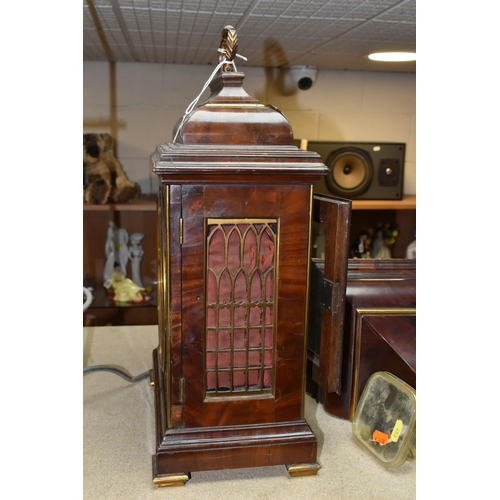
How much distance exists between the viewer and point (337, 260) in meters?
1.13

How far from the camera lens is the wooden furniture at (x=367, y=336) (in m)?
1.23

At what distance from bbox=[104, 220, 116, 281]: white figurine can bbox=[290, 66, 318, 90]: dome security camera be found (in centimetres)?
116

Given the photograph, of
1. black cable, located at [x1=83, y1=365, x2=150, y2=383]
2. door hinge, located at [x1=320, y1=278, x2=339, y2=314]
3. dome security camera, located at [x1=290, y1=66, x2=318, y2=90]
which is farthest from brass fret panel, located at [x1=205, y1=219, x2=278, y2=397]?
dome security camera, located at [x1=290, y1=66, x2=318, y2=90]

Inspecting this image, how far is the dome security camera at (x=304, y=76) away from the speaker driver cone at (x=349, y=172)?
383mm

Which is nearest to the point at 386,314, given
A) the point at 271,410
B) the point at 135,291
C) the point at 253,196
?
the point at 271,410

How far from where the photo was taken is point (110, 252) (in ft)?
9.04

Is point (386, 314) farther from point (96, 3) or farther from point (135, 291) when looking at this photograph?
point (135, 291)

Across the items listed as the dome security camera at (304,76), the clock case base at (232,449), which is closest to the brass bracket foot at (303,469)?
the clock case base at (232,449)

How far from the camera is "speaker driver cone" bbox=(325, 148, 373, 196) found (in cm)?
267

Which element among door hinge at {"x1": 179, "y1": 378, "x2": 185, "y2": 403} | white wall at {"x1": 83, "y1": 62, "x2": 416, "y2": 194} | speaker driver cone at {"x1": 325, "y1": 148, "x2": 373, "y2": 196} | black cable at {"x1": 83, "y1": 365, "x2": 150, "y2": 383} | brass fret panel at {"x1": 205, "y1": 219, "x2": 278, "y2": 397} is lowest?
black cable at {"x1": 83, "y1": 365, "x2": 150, "y2": 383}

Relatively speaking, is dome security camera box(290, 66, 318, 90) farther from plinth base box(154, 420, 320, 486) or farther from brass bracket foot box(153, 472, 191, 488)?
brass bracket foot box(153, 472, 191, 488)

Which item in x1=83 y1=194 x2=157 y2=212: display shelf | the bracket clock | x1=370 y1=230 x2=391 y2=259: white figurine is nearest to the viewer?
the bracket clock

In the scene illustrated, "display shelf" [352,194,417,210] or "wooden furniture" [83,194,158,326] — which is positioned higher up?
"display shelf" [352,194,417,210]

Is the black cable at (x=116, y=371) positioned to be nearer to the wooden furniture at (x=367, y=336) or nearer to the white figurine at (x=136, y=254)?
the wooden furniture at (x=367, y=336)
